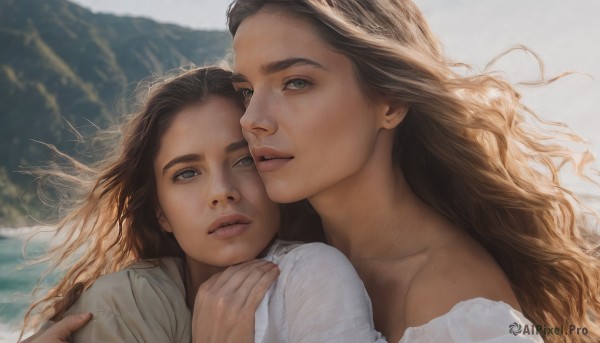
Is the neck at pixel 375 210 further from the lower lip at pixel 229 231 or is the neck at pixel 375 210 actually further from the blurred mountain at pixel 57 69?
the blurred mountain at pixel 57 69

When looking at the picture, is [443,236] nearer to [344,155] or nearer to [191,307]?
[344,155]

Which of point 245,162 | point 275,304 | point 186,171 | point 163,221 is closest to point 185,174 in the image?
point 186,171

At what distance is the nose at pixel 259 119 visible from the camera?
8.88 feet

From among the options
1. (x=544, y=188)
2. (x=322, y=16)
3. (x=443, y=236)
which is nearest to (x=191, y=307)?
(x=443, y=236)

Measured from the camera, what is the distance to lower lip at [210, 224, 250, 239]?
110 inches

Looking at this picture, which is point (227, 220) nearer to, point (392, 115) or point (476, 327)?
point (392, 115)

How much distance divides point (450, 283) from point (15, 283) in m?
20.1

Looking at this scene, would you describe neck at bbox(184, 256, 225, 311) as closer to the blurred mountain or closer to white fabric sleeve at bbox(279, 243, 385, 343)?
white fabric sleeve at bbox(279, 243, 385, 343)

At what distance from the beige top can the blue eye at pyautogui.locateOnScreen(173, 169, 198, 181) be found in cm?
43

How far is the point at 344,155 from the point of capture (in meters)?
2.82

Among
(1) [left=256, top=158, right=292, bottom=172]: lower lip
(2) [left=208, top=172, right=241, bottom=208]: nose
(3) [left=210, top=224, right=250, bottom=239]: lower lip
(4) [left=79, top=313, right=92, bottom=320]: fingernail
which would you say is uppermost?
(1) [left=256, top=158, right=292, bottom=172]: lower lip

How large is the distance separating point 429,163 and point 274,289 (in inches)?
41.5

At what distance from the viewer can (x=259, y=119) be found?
2.71 m

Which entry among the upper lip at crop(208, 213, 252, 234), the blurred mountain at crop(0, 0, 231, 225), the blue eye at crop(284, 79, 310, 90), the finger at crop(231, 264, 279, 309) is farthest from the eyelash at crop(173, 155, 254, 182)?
the blurred mountain at crop(0, 0, 231, 225)
